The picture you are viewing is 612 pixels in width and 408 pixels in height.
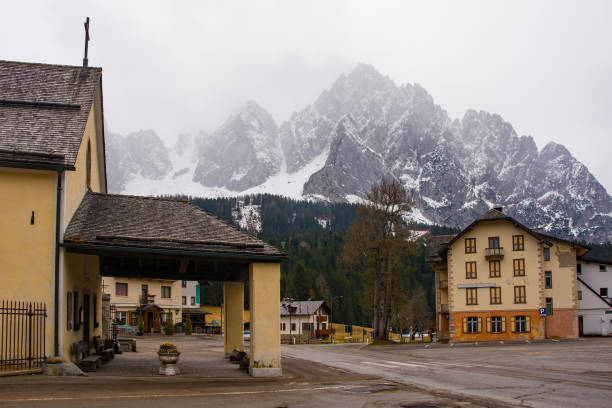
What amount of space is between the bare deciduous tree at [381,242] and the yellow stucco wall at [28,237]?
3345 cm

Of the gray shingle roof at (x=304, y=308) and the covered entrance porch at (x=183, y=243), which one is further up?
the covered entrance porch at (x=183, y=243)

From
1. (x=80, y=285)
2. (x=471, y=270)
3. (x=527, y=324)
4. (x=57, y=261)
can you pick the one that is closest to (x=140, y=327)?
(x=471, y=270)

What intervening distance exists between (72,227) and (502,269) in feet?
134

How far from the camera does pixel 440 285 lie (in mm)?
58688

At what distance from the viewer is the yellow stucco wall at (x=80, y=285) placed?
17.5 m

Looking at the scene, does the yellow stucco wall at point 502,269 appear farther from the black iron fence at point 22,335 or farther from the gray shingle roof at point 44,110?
the black iron fence at point 22,335

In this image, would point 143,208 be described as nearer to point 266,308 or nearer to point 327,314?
point 266,308

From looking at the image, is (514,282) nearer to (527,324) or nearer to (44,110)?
(527,324)

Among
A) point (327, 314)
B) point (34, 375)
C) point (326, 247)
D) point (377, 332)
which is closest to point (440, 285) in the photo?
point (377, 332)

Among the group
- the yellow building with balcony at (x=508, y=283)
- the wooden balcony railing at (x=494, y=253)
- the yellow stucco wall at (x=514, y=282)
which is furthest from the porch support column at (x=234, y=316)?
the wooden balcony railing at (x=494, y=253)

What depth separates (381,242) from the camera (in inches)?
1939

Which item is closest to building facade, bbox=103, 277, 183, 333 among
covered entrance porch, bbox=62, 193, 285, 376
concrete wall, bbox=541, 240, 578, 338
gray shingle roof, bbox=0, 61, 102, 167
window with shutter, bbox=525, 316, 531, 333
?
window with shutter, bbox=525, 316, 531, 333

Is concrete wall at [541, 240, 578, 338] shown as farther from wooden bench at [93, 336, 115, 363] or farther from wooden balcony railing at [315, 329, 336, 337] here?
wooden balcony railing at [315, 329, 336, 337]

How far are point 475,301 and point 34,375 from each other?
42.0 m
